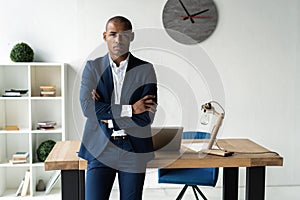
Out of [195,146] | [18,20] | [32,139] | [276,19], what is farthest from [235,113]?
[18,20]

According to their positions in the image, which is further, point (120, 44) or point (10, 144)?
point (10, 144)

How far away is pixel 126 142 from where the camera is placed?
2451 mm

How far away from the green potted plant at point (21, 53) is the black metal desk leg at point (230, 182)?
7.43 feet

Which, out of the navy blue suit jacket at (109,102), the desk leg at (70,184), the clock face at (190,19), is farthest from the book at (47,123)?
the navy blue suit jacket at (109,102)

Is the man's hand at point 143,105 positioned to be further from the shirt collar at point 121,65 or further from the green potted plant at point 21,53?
the green potted plant at point 21,53

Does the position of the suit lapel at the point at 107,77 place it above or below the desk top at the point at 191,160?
above

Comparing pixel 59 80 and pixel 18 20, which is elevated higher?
pixel 18 20

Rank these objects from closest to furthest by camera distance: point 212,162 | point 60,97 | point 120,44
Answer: point 120,44 → point 212,162 → point 60,97

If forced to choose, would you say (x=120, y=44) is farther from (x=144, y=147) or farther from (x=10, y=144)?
(x=10, y=144)

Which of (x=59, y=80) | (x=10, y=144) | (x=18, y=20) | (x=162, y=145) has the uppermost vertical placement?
(x=18, y=20)

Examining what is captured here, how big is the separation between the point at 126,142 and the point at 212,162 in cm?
66

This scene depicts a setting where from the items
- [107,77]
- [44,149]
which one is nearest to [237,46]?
[44,149]

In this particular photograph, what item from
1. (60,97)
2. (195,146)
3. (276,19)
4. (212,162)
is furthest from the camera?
(276,19)

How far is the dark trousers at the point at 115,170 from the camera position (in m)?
2.45
